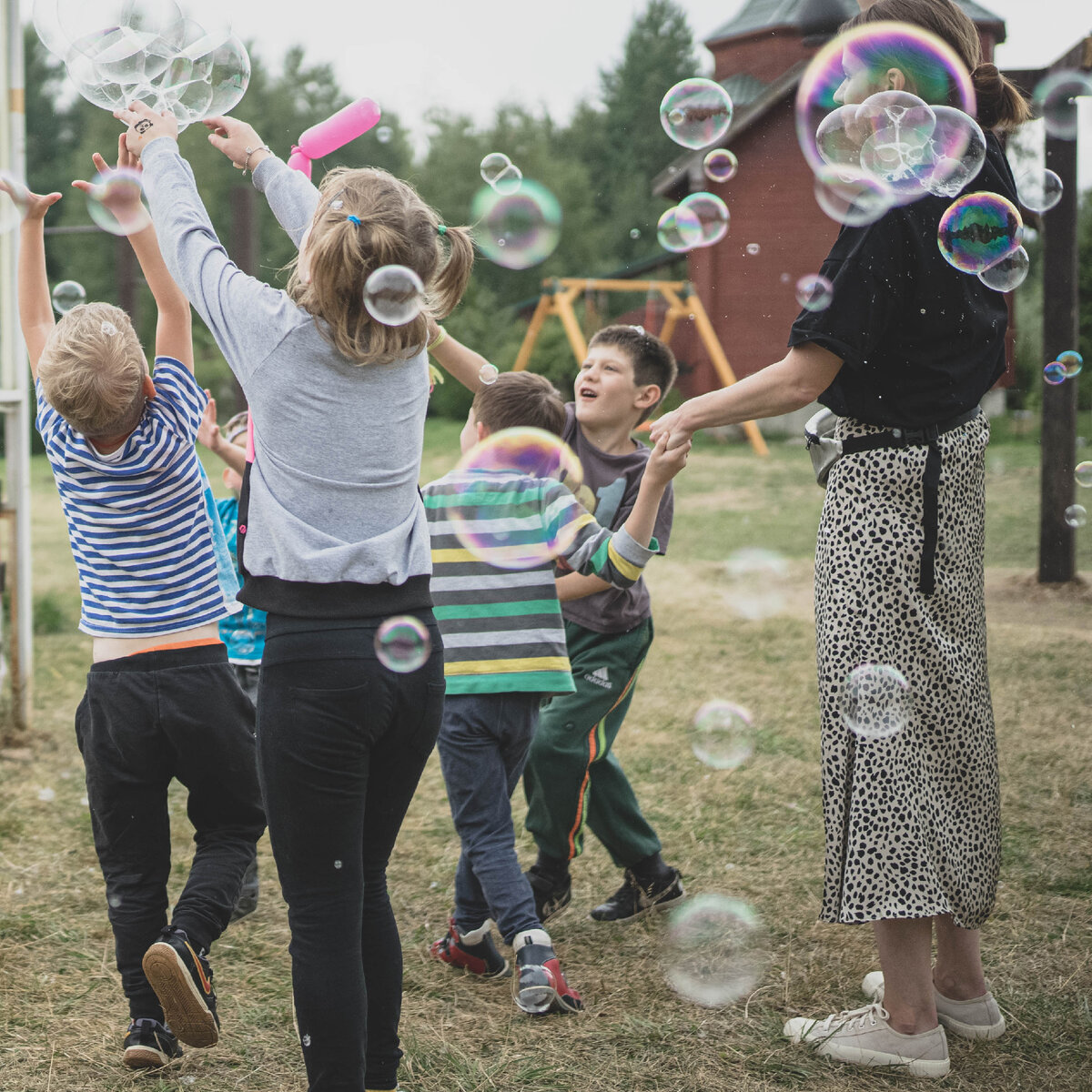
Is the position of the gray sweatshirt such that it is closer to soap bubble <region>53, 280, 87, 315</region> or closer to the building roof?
soap bubble <region>53, 280, 87, 315</region>

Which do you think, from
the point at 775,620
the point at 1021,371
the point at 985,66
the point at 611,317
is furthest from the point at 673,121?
the point at 611,317

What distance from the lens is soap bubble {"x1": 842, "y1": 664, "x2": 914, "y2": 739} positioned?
2283mm

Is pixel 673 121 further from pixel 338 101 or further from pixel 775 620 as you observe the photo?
pixel 338 101

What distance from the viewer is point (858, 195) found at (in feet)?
7.38

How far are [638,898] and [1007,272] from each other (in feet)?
5.76

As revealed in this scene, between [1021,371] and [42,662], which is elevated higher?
[1021,371]

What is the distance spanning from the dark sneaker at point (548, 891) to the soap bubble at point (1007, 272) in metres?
1.71

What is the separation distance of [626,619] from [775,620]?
4.42 metres

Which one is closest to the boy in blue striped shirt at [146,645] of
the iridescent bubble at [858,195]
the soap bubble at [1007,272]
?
the iridescent bubble at [858,195]

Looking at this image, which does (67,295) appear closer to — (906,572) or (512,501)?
(512,501)

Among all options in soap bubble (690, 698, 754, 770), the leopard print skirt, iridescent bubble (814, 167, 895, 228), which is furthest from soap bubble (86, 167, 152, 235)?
soap bubble (690, 698, 754, 770)

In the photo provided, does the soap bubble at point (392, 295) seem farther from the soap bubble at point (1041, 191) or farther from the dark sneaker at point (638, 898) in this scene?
the soap bubble at point (1041, 191)

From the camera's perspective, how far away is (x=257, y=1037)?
8.23 feet

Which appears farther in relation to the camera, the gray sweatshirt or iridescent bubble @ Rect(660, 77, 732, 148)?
iridescent bubble @ Rect(660, 77, 732, 148)
